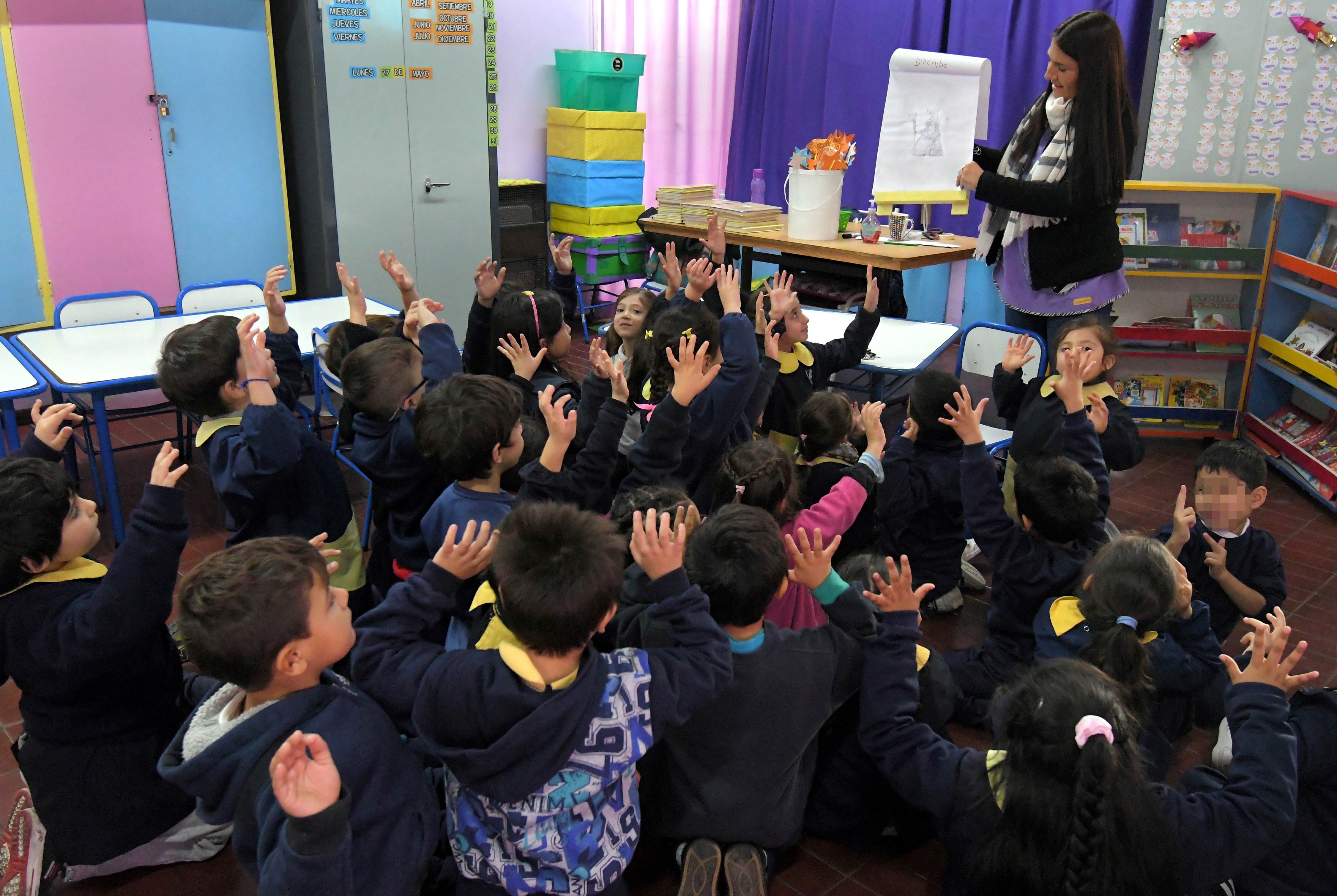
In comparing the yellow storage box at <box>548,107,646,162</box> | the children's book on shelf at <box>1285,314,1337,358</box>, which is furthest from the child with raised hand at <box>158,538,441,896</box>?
the yellow storage box at <box>548,107,646,162</box>

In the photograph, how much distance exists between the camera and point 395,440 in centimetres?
Answer: 222

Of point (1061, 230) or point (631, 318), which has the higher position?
point (1061, 230)

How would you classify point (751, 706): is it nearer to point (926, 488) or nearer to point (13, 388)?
point (926, 488)

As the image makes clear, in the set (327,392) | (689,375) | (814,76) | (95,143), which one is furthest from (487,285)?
(814,76)

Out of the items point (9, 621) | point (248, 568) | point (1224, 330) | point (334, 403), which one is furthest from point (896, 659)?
point (1224, 330)

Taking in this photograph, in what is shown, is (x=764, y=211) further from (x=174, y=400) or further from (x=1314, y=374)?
(x=174, y=400)

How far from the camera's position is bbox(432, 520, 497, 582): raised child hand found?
1.40 meters

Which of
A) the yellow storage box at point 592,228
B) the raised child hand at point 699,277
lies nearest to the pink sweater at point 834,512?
the raised child hand at point 699,277

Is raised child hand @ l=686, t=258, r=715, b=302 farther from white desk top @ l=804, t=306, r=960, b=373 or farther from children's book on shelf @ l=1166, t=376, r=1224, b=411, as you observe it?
children's book on shelf @ l=1166, t=376, r=1224, b=411

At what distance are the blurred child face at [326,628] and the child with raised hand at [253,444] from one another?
78 centimetres

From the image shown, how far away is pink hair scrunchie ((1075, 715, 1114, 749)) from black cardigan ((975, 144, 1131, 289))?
214cm

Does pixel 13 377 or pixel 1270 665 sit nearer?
pixel 1270 665

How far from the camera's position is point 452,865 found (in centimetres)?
163

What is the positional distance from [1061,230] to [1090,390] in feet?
2.08
